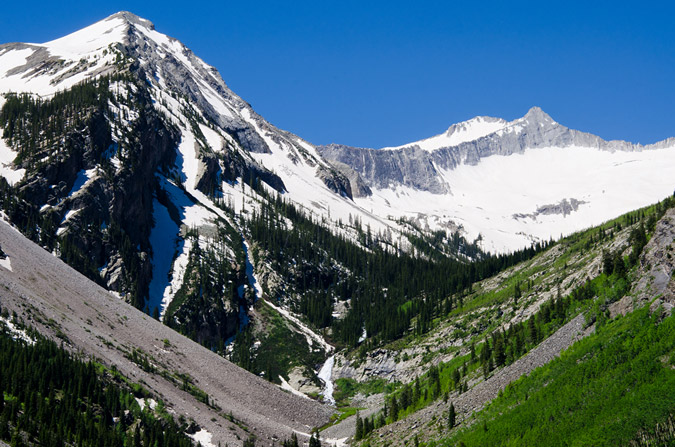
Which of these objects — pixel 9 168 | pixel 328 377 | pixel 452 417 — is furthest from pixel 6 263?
pixel 452 417

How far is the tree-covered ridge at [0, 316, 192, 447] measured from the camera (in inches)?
A: 2808

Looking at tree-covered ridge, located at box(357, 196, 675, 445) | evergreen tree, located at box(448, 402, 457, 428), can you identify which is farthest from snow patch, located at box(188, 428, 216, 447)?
evergreen tree, located at box(448, 402, 457, 428)

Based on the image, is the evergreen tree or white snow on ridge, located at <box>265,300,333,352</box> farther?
white snow on ridge, located at <box>265,300,333,352</box>

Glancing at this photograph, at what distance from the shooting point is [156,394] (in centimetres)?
9562

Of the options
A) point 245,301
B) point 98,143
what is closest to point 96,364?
point 245,301

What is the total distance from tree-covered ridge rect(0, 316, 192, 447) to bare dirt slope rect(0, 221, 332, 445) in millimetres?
6929

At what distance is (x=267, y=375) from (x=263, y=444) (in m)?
55.4

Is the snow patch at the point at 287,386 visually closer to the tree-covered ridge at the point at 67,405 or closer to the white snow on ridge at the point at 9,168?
the tree-covered ridge at the point at 67,405

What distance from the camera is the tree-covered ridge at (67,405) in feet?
234

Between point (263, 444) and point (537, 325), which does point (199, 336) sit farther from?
point (537, 325)

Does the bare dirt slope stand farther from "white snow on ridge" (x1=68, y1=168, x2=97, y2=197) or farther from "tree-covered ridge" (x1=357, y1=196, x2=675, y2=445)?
"white snow on ridge" (x1=68, y1=168, x2=97, y2=197)

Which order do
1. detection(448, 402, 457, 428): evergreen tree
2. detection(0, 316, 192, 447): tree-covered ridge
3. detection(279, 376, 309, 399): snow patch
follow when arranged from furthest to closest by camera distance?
detection(279, 376, 309, 399): snow patch < detection(448, 402, 457, 428): evergreen tree < detection(0, 316, 192, 447): tree-covered ridge

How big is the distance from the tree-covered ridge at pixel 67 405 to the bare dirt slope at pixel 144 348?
6929 mm

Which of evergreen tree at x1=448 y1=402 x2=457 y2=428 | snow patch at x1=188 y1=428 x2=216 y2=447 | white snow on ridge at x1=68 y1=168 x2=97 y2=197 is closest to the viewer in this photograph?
evergreen tree at x1=448 y1=402 x2=457 y2=428
